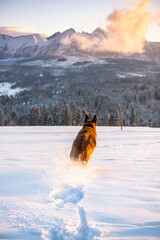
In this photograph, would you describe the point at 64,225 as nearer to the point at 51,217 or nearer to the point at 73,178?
the point at 51,217

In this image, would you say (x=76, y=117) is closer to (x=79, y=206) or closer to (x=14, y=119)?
(x=14, y=119)

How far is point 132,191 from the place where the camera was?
11.9 ft

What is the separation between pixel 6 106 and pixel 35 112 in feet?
297

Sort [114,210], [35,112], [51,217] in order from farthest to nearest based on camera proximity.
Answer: [35,112] < [114,210] < [51,217]

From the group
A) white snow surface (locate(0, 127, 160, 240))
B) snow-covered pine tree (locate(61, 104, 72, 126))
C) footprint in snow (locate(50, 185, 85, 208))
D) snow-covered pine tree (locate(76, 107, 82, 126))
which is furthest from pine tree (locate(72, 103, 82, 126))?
footprint in snow (locate(50, 185, 85, 208))

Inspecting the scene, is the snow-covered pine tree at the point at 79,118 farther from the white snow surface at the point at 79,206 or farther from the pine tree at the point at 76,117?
the white snow surface at the point at 79,206

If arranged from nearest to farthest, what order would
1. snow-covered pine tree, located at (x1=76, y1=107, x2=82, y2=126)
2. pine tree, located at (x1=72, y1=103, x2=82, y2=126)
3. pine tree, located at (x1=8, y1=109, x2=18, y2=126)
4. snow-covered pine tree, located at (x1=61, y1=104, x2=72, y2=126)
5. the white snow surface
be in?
the white snow surface → snow-covered pine tree, located at (x1=61, y1=104, x2=72, y2=126) → snow-covered pine tree, located at (x1=76, y1=107, x2=82, y2=126) → pine tree, located at (x1=72, y1=103, x2=82, y2=126) → pine tree, located at (x1=8, y1=109, x2=18, y2=126)

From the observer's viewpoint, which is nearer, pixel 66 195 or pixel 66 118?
pixel 66 195

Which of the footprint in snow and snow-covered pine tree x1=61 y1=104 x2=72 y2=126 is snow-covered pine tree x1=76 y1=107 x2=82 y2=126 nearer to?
snow-covered pine tree x1=61 y1=104 x2=72 y2=126

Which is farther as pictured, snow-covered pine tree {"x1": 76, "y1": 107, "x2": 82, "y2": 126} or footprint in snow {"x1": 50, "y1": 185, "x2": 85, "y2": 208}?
snow-covered pine tree {"x1": 76, "y1": 107, "x2": 82, "y2": 126}

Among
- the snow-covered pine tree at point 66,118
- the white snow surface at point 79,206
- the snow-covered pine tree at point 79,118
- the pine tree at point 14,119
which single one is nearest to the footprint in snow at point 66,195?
the white snow surface at point 79,206

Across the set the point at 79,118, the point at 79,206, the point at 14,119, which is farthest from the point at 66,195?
the point at 14,119

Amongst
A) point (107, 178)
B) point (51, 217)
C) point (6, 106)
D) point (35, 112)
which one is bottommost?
point (6, 106)

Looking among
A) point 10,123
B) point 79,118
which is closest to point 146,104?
point 79,118
